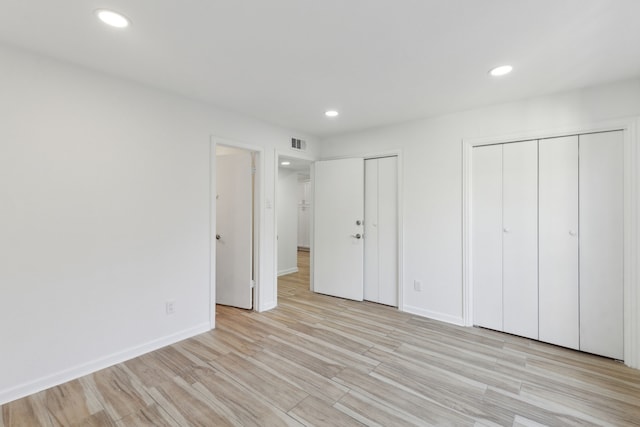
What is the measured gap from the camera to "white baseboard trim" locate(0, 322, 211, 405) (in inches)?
76.5

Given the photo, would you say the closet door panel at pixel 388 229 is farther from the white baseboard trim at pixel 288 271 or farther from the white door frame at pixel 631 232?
the white baseboard trim at pixel 288 271

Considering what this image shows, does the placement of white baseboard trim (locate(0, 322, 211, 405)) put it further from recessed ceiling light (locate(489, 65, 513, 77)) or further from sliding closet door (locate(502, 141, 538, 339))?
recessed ceiling light (locate(489, 65, 513, 77))

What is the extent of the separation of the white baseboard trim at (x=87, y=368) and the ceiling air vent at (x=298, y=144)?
101 inches

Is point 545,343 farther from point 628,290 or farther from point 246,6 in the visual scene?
point 246,6

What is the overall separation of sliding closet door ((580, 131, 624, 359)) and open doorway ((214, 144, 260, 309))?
339cm

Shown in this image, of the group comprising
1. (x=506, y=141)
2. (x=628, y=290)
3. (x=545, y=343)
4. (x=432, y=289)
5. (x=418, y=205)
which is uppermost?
(x=506, y=141)

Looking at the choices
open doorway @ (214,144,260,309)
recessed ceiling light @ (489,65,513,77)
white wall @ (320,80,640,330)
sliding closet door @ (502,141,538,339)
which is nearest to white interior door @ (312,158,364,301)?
white wall @ (320,80,640,330)

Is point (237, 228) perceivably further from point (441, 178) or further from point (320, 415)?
point (441, 178)

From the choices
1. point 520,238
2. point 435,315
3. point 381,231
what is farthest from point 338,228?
point 520,238

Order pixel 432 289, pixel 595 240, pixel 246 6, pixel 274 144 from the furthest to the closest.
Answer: pixel 274 144 → pixel 432 289 → pixel 595 240 → pixel 246 6

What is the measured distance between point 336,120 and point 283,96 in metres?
0.97

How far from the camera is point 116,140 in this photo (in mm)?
2406

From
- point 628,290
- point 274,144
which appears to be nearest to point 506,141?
point 628,290

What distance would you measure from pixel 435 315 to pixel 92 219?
3.61 meters
